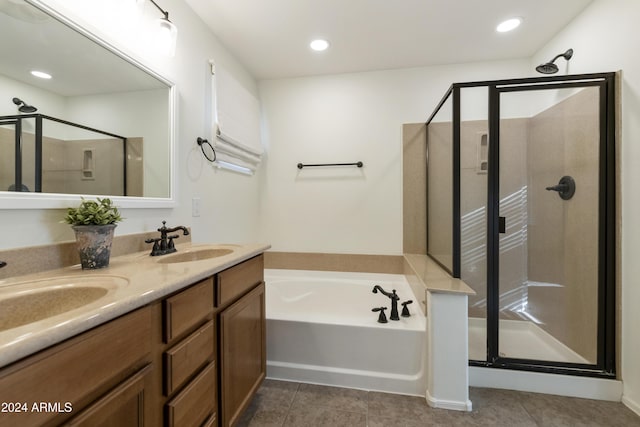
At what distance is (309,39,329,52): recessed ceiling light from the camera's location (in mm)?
2123

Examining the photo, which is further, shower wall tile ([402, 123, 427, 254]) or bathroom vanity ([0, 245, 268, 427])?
shower wall tile ([402, 123, 427, 254])

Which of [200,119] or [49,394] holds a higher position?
[200,119]

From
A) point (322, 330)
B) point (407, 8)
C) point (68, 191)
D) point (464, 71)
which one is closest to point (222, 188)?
point (68, 191)

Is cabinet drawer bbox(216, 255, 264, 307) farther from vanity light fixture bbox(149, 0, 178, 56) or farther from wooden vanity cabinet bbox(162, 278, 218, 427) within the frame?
vanity light fixture bbox(149, 0, 178, 56)

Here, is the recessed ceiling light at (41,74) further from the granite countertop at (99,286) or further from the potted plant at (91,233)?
the granite countertop at (99,286)

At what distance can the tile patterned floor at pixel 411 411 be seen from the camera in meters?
1.41

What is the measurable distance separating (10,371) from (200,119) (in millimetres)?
1700

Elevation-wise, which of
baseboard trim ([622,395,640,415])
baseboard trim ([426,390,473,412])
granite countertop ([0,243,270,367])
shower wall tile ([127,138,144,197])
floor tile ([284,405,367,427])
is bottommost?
floor tile ([284,405,367,427])

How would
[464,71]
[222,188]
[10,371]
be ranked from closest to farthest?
1. [10,371]
2. [222,188]
3. [464,71]

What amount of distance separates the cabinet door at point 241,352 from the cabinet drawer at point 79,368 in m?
0.43

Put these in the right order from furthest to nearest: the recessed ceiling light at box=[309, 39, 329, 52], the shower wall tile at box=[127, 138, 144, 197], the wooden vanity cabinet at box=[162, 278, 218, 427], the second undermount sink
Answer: the recessed ceiling light at box=[309, 39, 329, 52] → the shower wall tile at box=[127, 138, 144, 197] → the wooden vanity cabinet at box=[162, 278, 218, 427] → the second undermount sink

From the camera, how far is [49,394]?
0.52 metres

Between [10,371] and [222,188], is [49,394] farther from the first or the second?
[222,188]

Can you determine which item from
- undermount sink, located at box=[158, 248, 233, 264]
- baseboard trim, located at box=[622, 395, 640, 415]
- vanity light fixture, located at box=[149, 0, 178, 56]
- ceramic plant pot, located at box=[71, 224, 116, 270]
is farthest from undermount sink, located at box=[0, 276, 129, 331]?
baseboard trim, located at box=[622, 395, 640, 415]
